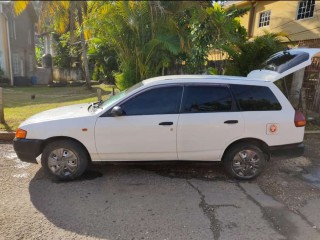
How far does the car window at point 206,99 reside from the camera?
4.53 meters

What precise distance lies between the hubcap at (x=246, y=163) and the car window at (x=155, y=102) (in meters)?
1.28

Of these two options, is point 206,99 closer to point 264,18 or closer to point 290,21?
point 290,21

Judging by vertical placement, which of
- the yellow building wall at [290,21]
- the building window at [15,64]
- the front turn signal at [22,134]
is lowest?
the front turn signal at [22,134]

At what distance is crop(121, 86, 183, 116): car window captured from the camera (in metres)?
4.48

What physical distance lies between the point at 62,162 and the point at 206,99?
8.06 ft

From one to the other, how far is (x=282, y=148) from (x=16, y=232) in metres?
3.97

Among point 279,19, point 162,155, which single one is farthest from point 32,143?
point 279,19

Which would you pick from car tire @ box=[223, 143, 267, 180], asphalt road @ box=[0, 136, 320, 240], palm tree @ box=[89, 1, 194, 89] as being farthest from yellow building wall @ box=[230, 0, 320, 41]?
asphalt road @ box=[0, 136, 320, 240]

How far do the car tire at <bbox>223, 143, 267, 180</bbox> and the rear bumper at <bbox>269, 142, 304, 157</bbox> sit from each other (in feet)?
0.64

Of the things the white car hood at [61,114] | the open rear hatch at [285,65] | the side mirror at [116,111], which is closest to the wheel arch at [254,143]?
the open rear hatch at [285,65]

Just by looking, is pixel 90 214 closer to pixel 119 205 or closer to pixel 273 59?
pixel 119 205

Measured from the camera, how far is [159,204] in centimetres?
395

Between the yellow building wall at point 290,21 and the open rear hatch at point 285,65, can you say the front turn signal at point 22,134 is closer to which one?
the open rear hatch at point 285,65

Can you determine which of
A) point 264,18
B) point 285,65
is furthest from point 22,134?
point 264,18
